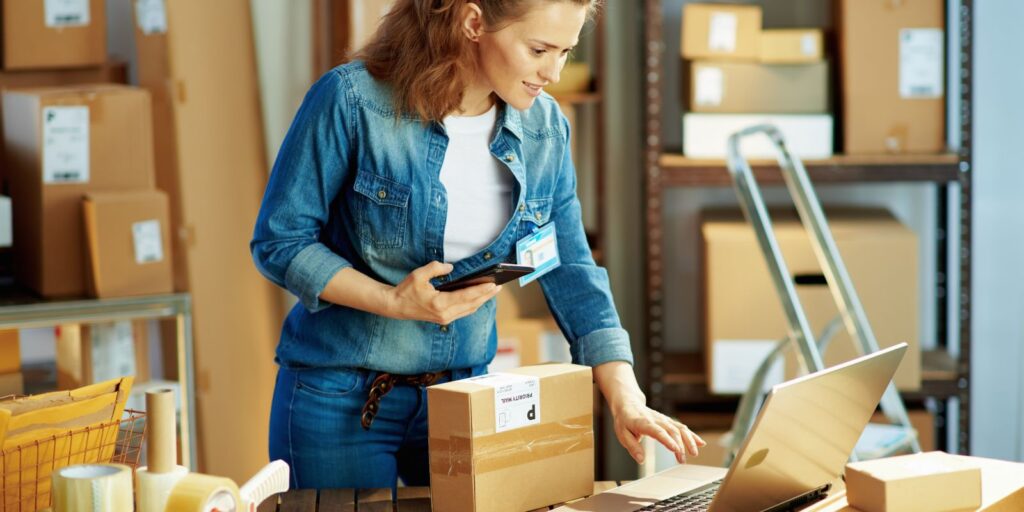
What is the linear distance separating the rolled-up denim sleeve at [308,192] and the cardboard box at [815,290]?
70.2 inches

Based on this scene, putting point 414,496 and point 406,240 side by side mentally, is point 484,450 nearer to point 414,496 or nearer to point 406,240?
point 414,496

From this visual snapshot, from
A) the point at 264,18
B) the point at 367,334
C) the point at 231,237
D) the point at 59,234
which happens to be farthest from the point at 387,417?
the point at 264,18

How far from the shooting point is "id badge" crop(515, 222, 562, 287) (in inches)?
70.3

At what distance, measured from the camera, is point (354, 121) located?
1756 millimetres

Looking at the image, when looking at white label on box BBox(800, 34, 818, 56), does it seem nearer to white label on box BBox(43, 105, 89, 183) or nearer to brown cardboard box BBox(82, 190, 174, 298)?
brown cardboard box BBox(82, 190, 174, 298)

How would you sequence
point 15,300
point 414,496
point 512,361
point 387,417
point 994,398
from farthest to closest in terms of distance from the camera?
point 994,398 → point 512,361 → point 15,300 → point 387,417 → point 414,496

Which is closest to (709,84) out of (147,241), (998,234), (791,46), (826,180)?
(791,46)

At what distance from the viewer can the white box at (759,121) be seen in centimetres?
339

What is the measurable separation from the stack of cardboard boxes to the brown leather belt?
5.86 ft

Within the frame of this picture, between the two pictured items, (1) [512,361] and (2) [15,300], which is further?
(1) [512,361]

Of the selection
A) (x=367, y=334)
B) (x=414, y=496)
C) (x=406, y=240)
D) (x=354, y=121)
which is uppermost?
(x=354, y=121)

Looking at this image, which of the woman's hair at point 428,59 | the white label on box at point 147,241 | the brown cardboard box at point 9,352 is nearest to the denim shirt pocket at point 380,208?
the woman's hair at point 428,59

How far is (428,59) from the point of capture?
5.83ft

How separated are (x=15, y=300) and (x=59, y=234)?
0.20m
